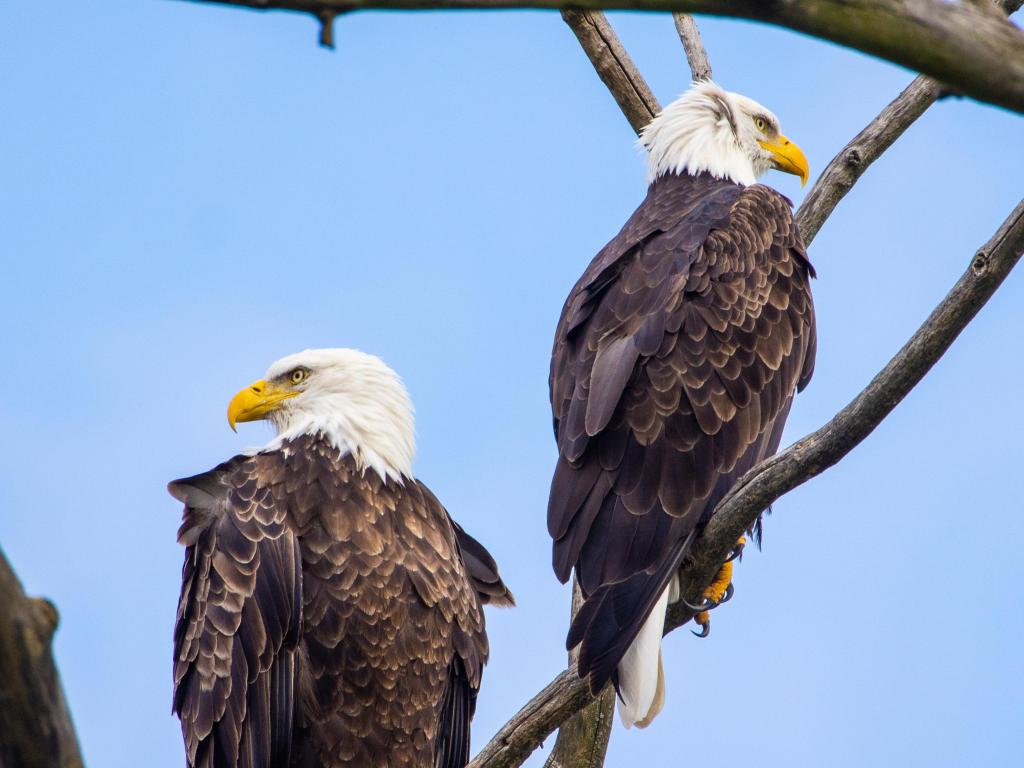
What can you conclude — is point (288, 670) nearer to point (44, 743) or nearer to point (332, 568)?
point (332, 568)

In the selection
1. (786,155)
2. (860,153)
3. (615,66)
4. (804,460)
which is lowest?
(804,460)

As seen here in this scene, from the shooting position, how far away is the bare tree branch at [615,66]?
6117 millimetres

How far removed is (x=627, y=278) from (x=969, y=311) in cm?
170

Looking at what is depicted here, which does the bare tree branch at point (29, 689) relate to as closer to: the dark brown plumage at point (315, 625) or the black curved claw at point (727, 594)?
the dark brown plumage at point (315, 625)

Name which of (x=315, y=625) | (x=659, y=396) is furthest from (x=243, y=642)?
(x=659, y=396)

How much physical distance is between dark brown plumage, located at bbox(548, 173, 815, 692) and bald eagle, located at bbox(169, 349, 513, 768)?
70 cm

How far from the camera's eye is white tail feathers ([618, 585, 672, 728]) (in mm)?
4328

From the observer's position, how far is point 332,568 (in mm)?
4852

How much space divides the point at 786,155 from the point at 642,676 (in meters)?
2.87

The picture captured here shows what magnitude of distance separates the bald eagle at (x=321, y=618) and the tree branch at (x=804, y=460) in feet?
2.41

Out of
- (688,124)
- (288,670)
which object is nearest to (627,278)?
(688,124)

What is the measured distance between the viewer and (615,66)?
6.21m

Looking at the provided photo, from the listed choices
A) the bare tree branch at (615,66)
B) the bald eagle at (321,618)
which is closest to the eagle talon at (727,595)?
the bald eagle at (321,618)

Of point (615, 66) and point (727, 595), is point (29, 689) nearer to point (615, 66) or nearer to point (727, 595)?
point (727, 595)
